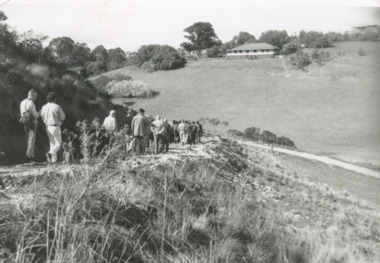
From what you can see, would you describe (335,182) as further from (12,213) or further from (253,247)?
(12,213)

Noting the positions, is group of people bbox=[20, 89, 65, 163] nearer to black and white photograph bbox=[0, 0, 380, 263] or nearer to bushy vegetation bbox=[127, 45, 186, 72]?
black and white photograph bbox=[0, 0, 380, 263]

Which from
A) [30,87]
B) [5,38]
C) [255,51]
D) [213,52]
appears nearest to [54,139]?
[30,87]

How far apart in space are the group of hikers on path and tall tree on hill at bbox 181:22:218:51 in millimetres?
75861

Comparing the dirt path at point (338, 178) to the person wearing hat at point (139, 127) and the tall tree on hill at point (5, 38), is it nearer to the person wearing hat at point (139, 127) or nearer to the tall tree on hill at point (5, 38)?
the person wearing hat at point (139, 127)

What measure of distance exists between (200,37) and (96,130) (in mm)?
89613

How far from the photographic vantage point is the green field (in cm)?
4659

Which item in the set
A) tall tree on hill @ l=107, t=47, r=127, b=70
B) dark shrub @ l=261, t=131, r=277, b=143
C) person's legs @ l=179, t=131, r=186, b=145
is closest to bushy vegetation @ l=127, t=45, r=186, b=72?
tall tree on hill @ l=107, t=47, r=127, b=70

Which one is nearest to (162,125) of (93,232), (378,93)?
(93,232)

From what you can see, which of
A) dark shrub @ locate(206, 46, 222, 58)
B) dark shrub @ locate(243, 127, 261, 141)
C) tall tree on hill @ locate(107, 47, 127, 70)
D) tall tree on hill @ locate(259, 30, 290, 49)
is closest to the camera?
dark shrub @ locate(243, 127, 261, 141)

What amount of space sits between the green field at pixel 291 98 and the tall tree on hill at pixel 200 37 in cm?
1436

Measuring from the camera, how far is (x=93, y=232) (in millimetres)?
4207

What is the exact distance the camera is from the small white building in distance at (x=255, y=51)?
89.2 meters

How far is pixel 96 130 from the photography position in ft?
19.4

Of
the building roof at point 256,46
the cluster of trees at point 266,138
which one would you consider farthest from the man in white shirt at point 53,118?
the building roof at point 256,46
